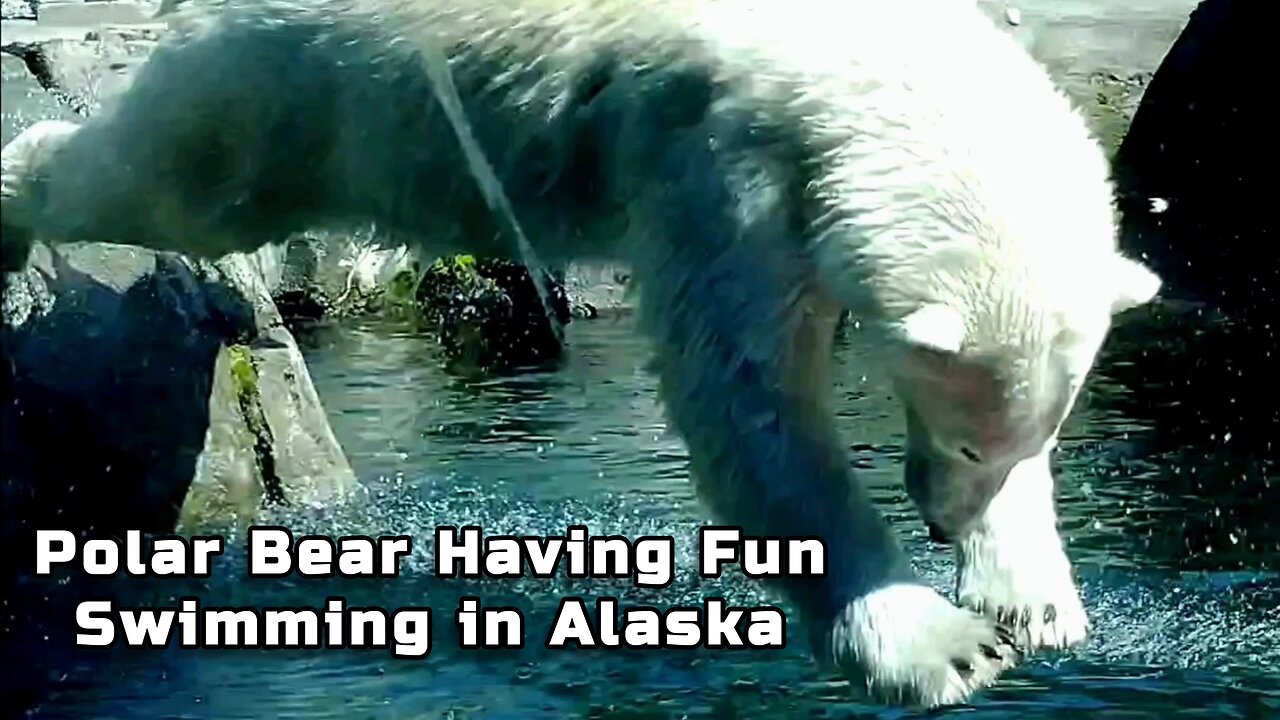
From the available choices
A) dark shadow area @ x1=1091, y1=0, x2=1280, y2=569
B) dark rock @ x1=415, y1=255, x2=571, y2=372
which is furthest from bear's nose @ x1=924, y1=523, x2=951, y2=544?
dark shadow area @ x1=1091, y1=0, x2=1280, y2=569

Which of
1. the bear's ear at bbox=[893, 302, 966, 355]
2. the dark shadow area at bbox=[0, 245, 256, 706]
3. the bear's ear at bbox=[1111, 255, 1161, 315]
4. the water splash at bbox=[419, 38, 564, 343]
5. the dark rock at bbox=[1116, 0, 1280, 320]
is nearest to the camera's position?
the bear's ear at bbox=[893, 302, 966, 355]

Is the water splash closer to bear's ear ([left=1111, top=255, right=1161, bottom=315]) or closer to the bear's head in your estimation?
the bear's head

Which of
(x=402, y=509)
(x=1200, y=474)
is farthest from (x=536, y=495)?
(x=1200, y=474)

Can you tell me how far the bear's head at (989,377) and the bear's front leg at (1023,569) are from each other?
0.11ft

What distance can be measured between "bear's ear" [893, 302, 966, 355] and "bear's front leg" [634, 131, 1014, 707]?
8.8 inches

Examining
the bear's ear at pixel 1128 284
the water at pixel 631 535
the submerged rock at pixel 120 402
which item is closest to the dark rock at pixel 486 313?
the water at pixel 631 535

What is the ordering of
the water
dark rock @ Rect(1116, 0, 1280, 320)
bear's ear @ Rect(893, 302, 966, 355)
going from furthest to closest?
dark rock @ Rect(1116, 0, 1280, 320) → the water → bear's ear @ Rect(893, 302, 966, 355)

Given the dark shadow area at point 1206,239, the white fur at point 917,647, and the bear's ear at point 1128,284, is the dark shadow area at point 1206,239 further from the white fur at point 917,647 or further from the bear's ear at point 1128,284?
the white fur at point 917,647

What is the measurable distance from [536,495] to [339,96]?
4.62 ft

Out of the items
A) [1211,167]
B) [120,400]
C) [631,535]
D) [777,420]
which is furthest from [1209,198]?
[777,420]

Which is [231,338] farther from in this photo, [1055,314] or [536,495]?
[1055,314]

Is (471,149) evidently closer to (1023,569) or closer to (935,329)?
(935,329)

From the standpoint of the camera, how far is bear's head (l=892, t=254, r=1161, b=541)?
2129mm

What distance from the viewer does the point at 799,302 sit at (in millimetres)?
2314
